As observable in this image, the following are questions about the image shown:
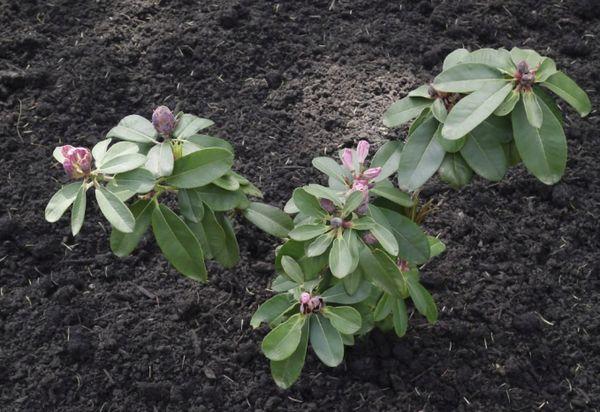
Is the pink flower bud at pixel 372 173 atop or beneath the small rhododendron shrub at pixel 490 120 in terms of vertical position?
beneath

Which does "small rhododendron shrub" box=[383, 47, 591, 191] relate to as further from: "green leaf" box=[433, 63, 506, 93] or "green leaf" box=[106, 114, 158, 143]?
"green leaf" box=[106, 114, 158, 143]

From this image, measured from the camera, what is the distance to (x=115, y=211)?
1.58 meters

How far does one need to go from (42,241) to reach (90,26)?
1.02m

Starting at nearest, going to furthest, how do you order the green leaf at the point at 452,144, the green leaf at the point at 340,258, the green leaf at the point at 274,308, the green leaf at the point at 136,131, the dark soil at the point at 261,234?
the green leaf at the point at 340,258
the green leaf at the point at 452,144
the green leaf at the point at 136,131
the green leaf at the point at 274,308
the dark soil at the point at 261,234

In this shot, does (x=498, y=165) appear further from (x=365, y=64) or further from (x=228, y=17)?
(x=228, y=17)

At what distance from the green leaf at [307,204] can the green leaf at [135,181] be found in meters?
0.32

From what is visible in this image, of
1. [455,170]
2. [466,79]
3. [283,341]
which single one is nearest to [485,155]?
[455,170]

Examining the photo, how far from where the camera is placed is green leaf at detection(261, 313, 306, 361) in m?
1.74

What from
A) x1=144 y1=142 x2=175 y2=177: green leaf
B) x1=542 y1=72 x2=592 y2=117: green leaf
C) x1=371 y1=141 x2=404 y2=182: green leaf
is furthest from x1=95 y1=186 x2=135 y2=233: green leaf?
x1=542 y1=72 x2=592 y2=117: green leaf

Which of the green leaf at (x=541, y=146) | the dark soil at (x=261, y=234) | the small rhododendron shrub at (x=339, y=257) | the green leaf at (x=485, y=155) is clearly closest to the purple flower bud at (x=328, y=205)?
the small rhododendron shrub at (x=339, y=257)

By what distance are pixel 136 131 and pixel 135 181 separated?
0.19m

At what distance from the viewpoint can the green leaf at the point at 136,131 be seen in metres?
1.77

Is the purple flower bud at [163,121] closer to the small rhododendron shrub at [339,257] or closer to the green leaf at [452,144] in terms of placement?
the small rhododendron shrub at [339,257]

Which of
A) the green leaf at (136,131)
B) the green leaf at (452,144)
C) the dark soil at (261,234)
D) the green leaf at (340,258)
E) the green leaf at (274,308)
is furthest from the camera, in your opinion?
the dark soil at (261,234)
